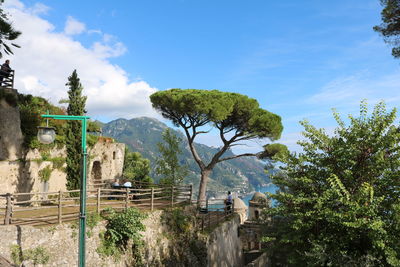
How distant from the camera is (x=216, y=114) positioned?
78.0 feet

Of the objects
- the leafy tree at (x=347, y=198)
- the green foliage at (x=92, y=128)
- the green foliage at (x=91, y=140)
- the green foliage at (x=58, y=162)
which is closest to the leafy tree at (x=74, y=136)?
the green foliage at (x=58, y=162)

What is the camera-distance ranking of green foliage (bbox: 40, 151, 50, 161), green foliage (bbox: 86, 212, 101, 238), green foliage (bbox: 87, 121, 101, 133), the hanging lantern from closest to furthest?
the hanging lantern < green foliage (bbox: 86, 212, 101, 238) < green foliage (bbox: 40, 151, 50, 161) < green foliage (bbox: 87, 121, 101, 133)

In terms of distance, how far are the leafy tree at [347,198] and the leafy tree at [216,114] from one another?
45.3 ft

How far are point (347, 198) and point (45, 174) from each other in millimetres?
18415

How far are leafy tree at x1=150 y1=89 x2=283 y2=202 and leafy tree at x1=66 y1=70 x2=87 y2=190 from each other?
23.5 feet

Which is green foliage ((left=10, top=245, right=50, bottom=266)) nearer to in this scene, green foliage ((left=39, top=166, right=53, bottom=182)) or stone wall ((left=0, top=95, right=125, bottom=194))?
stone wall ((left=0, top=95, right=125, bottom=194))

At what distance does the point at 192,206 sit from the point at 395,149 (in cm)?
1314

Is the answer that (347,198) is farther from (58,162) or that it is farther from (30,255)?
(58,162)

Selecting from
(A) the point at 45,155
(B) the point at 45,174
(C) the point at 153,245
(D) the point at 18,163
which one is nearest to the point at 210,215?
(C) the point at 153,245

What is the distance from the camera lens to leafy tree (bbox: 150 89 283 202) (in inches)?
947

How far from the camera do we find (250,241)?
87.7 ft

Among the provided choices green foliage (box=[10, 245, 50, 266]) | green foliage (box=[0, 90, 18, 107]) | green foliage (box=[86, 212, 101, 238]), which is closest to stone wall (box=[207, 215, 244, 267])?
green foliage (box=[86, 212, 101, 238])

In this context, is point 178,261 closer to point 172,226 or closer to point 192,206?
point 172,226

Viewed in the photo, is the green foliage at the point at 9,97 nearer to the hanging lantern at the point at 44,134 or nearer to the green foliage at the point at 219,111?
the green foliage at the point at 219,111
